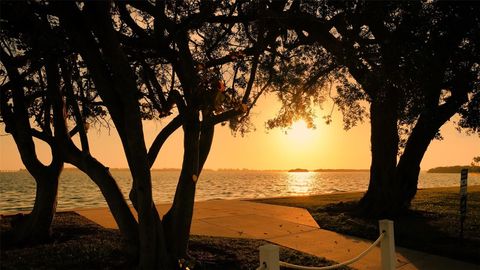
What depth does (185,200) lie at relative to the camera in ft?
25.3

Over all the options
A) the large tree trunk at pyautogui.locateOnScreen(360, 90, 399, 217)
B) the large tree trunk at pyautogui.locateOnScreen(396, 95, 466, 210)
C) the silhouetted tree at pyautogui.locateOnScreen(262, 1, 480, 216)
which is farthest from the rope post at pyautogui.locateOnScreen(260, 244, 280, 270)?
the large tree trunk at pyautogui.locateOnScreen(396, 95, 466, 210)

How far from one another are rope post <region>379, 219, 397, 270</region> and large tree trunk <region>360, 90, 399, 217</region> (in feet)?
28.2

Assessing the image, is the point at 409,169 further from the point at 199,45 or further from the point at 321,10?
the point at 199,45

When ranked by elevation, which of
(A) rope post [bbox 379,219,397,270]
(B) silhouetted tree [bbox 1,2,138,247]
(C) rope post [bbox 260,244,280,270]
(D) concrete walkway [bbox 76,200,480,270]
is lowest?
(D) concrete walkway [bbox 76,200,480,270]

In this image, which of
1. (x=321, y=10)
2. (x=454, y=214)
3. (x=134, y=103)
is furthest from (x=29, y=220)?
(x=454, y=214)

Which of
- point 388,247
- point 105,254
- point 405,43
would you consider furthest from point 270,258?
point 405,43

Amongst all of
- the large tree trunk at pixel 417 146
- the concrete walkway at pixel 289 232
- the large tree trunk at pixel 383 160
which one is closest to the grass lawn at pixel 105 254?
the concrete walkway at pixel 289 232

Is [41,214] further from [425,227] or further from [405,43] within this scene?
[425,227]

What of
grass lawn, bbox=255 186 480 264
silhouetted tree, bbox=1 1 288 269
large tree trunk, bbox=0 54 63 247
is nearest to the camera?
silhouetted tree, bbox=1 1 288 269

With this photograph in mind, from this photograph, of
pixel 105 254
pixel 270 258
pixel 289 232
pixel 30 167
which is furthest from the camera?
pixel 289 232

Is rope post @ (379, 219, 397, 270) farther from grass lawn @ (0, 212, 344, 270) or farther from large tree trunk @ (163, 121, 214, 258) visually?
large tree trunk @ (163, 121, 214, 258)

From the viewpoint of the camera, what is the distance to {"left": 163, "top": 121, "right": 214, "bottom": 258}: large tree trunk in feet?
24.7

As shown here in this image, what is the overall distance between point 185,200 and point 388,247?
365 centimetres

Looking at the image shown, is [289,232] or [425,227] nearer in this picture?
[289,232]
